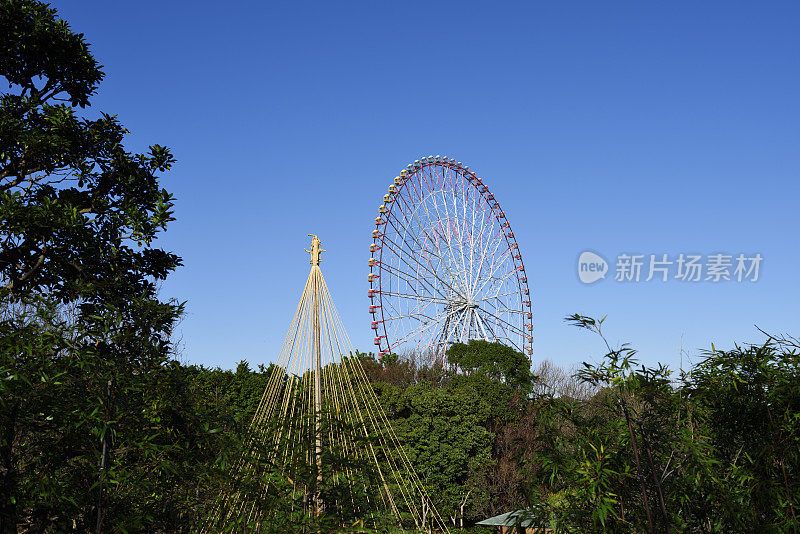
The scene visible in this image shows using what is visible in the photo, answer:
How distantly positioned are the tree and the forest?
2cm

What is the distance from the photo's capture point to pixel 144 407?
16.9 ft

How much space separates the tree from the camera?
432 cm

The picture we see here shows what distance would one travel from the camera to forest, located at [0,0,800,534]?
397 centimetres

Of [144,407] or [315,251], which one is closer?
[144,407]

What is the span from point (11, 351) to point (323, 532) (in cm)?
246

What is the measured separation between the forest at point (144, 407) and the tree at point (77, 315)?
19 millimetres

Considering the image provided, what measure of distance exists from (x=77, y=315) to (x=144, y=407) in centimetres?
125

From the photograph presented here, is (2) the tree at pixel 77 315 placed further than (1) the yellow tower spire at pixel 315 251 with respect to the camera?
No

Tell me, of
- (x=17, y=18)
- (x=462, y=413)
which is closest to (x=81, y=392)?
(x=17, y=18)

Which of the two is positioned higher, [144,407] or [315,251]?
[315,251]

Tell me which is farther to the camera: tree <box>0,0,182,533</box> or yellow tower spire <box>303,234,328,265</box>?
yellow tower spire <box>303,234,328,265</box>

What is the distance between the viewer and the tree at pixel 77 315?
4.32 m

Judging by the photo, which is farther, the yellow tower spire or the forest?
the yellow tower spire

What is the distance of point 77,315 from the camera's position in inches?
223
